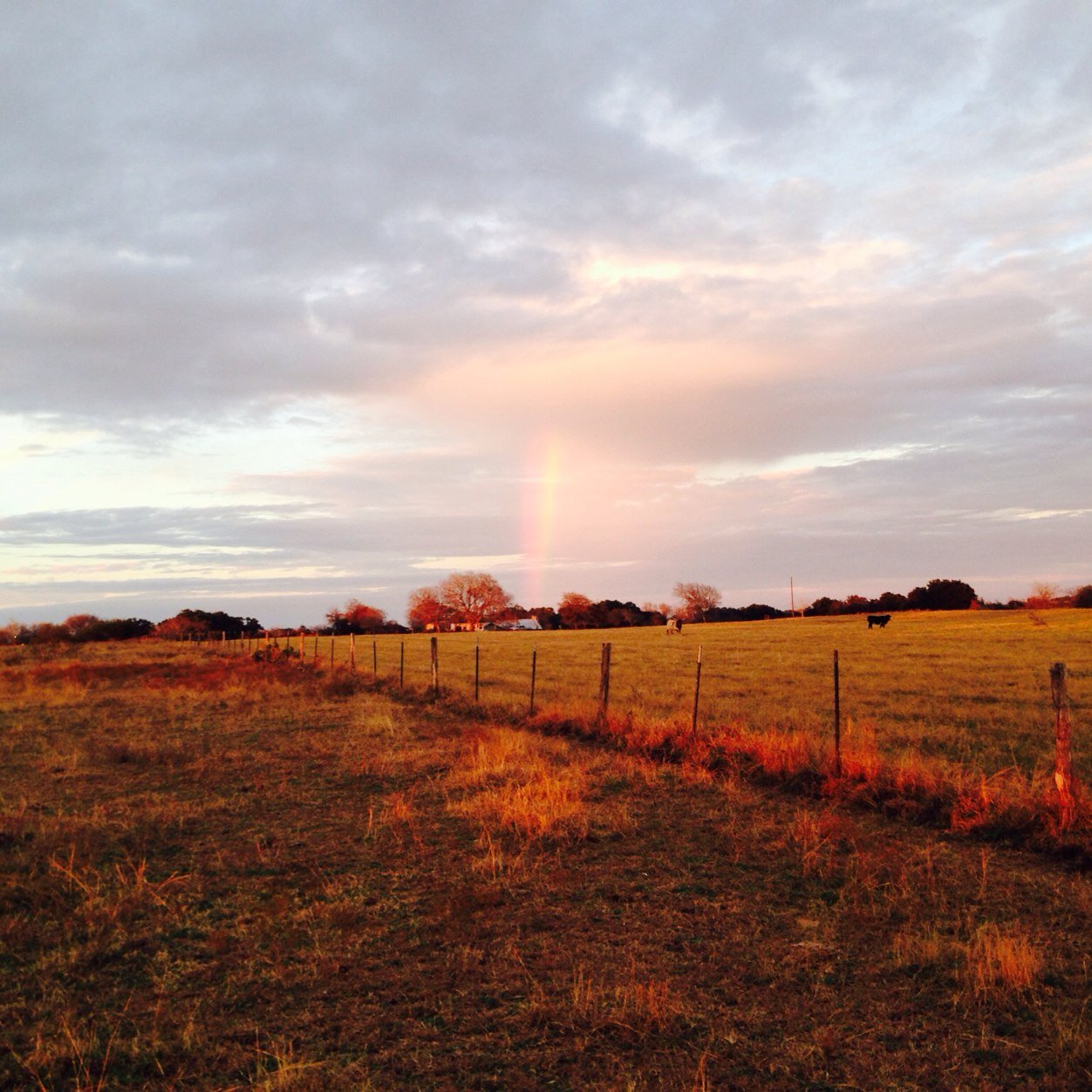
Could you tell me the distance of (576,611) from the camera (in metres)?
119

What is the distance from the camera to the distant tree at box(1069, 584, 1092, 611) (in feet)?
252

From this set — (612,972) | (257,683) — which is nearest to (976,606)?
(257,683)

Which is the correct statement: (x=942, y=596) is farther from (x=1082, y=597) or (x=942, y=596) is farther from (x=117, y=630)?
(x=117, y=630)

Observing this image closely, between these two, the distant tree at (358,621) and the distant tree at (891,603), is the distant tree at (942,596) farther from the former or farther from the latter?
the distant tree at (358,621)

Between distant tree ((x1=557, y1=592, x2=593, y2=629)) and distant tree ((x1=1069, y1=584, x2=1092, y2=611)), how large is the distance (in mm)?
55869

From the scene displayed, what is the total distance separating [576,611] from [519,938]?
11214cm

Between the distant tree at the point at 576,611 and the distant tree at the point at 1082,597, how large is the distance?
183 feet

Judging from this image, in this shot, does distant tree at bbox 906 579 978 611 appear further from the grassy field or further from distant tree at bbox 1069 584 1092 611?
the grassy field

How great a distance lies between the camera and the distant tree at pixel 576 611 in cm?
11612

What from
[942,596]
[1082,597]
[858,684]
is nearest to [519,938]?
[858,684]

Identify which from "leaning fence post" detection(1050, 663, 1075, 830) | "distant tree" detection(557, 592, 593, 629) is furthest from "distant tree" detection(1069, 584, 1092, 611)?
"leaning fence post" detection(1050, 663, 1075, 830)

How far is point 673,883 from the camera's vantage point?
27.7 feet

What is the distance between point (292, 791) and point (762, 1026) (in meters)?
9.04

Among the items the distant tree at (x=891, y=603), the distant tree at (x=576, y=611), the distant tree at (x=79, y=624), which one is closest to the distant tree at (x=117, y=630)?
the distant tree at (x=79, y=624)
